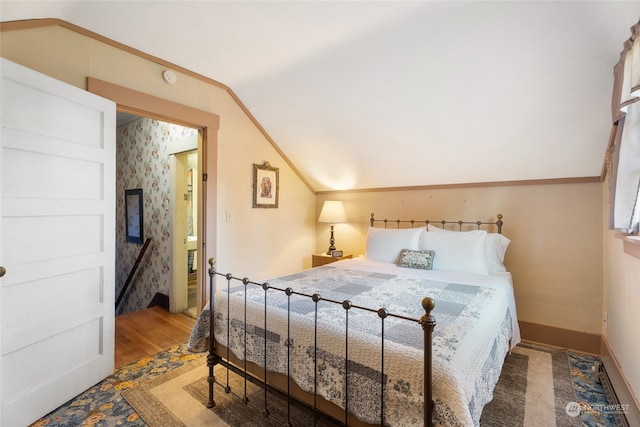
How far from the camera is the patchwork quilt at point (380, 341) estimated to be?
1.13m

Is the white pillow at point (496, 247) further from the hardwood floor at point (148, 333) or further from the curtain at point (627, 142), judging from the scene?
the hardwood floor at point (148, 333)

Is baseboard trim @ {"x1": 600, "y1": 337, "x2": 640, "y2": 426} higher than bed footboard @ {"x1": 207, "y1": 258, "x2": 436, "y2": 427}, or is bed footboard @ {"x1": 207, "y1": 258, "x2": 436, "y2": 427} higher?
bed footboard @ {"x1": 207, "y1": 258, "x2": 436, "y2": 427}

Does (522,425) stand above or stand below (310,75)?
below

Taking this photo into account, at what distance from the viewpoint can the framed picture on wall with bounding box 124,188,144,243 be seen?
4090 millimetres

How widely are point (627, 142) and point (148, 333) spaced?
3864 millimetres

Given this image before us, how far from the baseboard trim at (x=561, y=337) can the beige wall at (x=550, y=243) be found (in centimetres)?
4

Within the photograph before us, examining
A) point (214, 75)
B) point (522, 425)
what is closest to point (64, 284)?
point (214, 75)

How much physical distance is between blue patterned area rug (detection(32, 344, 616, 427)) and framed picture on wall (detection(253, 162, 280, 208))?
1.69 meters

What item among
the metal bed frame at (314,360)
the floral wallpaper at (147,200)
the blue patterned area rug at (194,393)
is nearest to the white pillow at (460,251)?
the blue patterned area rug at (194,393)

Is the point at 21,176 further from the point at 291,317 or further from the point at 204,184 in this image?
the point at 291,317

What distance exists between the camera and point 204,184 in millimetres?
2854

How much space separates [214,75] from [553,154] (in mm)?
3072

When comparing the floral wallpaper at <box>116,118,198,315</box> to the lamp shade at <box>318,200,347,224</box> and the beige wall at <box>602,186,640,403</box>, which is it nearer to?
the lamp shade at <box>318,200,347,224</box>

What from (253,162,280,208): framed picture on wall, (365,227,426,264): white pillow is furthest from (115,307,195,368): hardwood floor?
(365,227,426,264): white pillow
